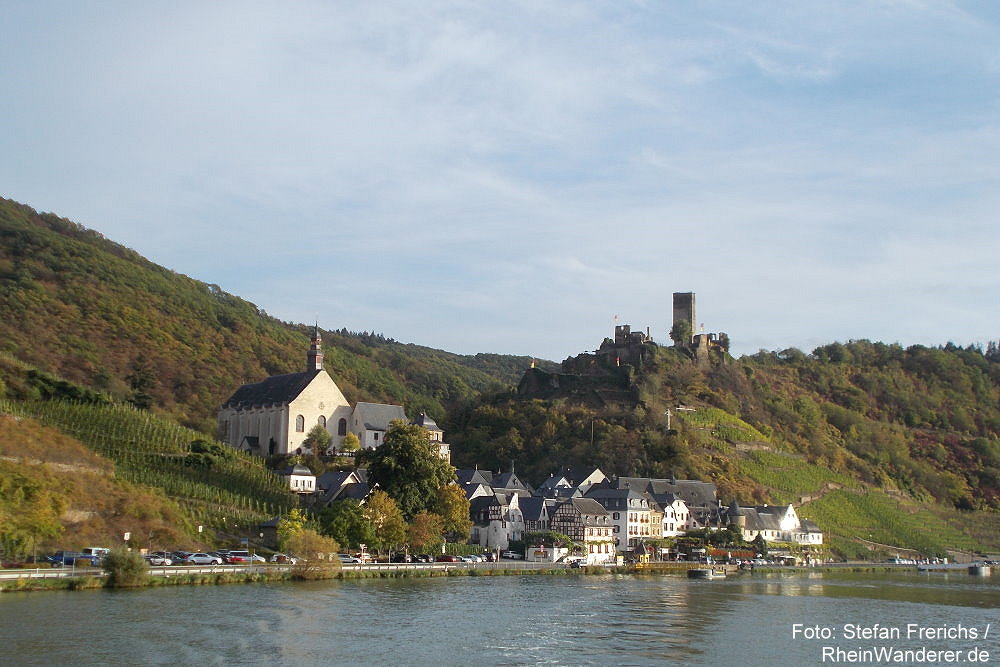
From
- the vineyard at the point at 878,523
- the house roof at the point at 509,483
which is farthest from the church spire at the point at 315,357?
the vineyard at the point at 878,523

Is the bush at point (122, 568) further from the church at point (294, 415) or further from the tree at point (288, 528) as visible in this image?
the church at point (294, 415)

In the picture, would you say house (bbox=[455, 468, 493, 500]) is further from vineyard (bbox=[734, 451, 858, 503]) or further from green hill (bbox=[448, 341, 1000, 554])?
vineyard (bbox=[734, 451, 858, 503])

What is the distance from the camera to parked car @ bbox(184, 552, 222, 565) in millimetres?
57375

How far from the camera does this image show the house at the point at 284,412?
97.3 meters

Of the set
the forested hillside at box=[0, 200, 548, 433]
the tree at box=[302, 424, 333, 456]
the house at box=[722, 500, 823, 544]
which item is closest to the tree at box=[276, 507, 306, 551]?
the tree at box=[302, 424, 333, 456]

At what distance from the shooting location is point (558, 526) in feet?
290

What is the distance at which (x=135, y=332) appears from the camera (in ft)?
429

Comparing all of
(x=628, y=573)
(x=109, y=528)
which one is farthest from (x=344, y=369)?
(x=109, y=528)

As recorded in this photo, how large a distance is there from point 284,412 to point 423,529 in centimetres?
3071

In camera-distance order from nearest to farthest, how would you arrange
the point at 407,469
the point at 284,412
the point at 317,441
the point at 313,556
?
the point at 313,556 → the point at 407,469 → the point at 317,441 → the point at 284,412

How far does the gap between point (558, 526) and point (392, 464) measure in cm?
2126

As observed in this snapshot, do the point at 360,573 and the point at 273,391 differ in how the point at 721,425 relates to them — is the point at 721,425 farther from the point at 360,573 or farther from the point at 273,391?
the point at 360,573

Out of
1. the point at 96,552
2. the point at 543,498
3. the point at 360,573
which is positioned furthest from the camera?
the point at 543,498

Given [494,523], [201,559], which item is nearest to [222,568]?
[201,559]
